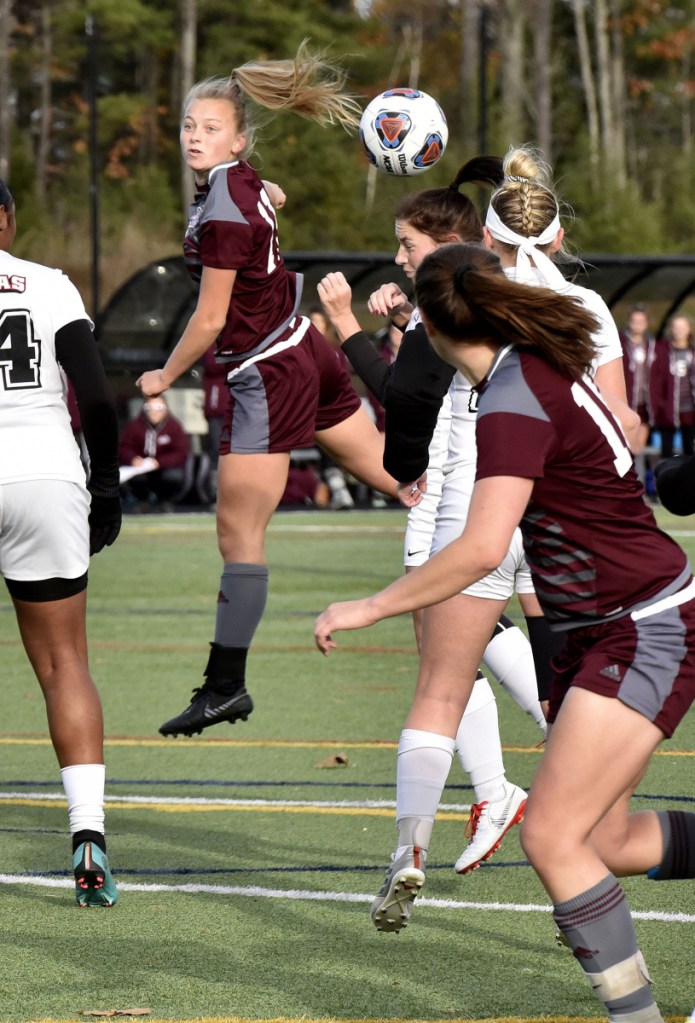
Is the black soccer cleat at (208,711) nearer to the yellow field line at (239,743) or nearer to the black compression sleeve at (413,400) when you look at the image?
the black compression sleeve at (413,400)

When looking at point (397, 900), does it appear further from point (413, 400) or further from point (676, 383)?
point (676, 383)

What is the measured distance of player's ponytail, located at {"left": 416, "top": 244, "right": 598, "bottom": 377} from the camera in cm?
368

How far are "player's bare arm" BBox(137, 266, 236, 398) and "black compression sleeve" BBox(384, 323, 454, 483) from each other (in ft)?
4.13

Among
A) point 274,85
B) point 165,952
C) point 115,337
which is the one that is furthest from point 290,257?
point 165,952

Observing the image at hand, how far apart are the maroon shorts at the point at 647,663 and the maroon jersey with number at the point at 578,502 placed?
0.05 meters

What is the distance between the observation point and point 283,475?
6359 mm

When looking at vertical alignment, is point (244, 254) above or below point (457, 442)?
above

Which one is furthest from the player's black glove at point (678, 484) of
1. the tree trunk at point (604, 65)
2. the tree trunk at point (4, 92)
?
the tree trunk at point (604, 65)

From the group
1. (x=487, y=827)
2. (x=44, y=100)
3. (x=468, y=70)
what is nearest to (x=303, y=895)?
(x=487, y=827)

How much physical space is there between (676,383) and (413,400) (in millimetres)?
16779

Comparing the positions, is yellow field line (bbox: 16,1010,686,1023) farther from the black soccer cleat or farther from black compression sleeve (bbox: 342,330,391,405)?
black compression sleeve (bbox: 342,330,391,405)

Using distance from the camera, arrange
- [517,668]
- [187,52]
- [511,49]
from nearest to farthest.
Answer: [517,668] → [511,49] → [187,52]

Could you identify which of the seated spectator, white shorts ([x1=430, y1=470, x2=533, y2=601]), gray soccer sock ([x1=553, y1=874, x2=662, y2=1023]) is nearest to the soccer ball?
white shorts ([x1=430, y1=470, x2=533, y2=601])

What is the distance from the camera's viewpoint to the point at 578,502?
366 cm
